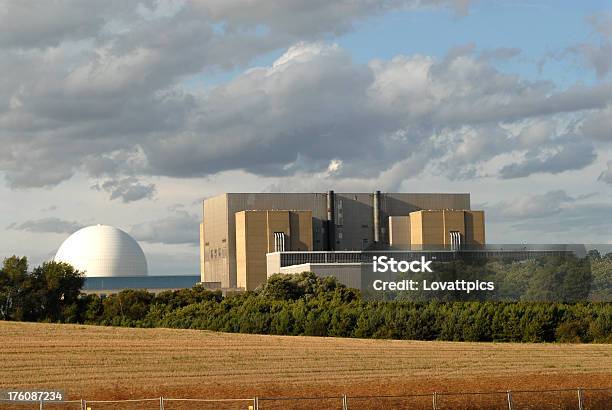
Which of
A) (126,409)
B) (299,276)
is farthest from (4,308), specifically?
(126,409)

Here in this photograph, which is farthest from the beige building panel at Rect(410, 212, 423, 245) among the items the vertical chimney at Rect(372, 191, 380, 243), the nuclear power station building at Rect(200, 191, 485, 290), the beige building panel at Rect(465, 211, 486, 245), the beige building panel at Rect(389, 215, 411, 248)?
the beige building panel at Rect(465, 211, 486, 245)

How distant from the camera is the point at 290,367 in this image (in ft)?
168

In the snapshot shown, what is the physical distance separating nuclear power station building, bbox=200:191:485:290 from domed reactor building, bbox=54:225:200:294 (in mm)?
23597

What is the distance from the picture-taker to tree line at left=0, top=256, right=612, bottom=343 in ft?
249

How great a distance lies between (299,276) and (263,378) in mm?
65355

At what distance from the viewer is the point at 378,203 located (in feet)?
559

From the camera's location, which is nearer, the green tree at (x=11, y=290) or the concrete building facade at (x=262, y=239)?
the green tree at (x=11, y=290)

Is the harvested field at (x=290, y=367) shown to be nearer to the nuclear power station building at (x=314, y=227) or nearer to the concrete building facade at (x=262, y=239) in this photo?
the concrete building facade at (x=262, y=239)

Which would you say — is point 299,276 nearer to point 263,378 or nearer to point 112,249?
point 263,378

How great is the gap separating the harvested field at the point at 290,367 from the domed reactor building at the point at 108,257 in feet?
380

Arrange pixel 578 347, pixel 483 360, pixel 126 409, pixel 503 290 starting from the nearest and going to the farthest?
1. pixel 126 409
2. pixel 483 360
3. pixel 578 347
4. pixel 503 290

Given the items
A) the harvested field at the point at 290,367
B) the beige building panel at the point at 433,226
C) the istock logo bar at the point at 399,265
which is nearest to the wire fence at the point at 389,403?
the harvested field at the point at 290,367

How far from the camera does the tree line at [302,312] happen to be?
2992 inches

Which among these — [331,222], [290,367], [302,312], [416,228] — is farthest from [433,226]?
[290,367]
